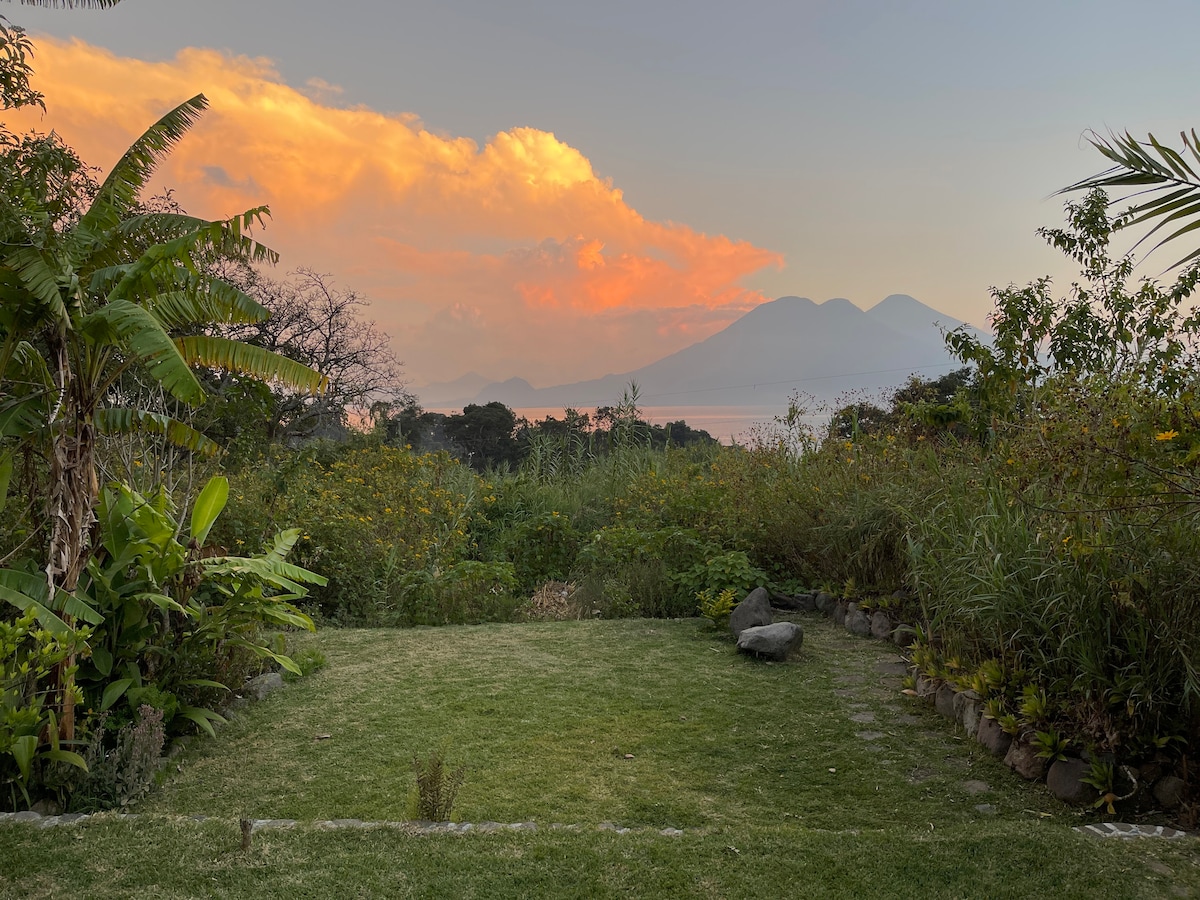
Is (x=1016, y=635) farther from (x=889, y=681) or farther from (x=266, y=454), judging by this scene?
(x=266, y=454)

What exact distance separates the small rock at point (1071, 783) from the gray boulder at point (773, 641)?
248 centimetres

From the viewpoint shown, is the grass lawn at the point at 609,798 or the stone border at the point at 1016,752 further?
the stone border at the point at 1016,752

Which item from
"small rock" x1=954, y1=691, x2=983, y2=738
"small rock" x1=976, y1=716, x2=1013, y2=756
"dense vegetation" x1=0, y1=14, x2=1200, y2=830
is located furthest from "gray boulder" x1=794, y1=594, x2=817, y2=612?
"small rock" x1=976, y1=716, x2=1013, y2=756

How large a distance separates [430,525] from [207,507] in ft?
13.9

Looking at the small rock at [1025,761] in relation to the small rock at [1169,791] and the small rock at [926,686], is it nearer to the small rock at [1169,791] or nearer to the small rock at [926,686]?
the small rock at [1169,791]

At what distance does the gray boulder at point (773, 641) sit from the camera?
20.0 feet

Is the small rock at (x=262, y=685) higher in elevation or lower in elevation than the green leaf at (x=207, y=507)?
lower

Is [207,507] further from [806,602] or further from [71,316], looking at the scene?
[806,602]

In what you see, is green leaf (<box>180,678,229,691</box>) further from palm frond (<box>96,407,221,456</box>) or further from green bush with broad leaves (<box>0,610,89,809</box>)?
palm frond (<box>96,407,221,456</box>)

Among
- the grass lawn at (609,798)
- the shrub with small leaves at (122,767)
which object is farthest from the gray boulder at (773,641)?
the shrub with small leaves at (122,767)

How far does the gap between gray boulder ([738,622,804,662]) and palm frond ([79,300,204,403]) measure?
14.9ft

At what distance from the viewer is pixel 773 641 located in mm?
6105

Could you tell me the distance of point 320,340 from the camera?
66.4ft

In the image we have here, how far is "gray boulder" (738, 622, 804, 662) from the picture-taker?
6094mm
